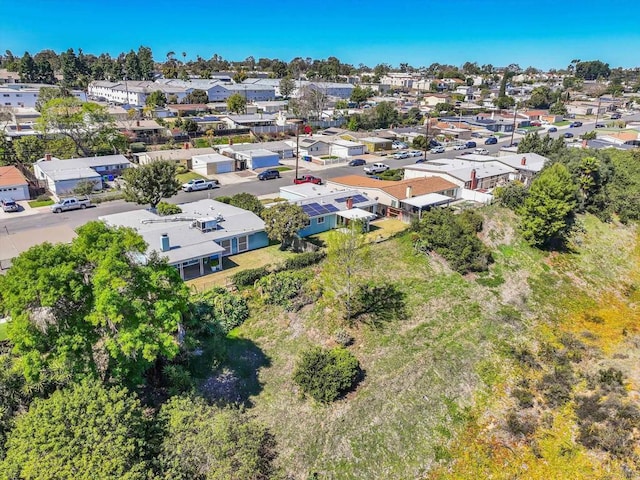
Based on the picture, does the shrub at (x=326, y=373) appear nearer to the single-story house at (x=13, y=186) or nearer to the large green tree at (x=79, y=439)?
the large green tree at (x=79, y=439)

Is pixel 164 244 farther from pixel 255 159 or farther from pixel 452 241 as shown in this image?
pixel 255 159

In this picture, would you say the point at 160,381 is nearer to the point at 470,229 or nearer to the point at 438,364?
the point at 438,364

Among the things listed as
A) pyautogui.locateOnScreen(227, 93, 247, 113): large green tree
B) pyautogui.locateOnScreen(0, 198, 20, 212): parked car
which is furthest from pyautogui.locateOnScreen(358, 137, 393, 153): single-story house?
pyautogui.locateOnScreen(0, 198, 20, 212): parked car

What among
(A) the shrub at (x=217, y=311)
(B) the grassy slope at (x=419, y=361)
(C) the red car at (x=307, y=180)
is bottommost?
(B) the grassy slope at (x=419, y=361)

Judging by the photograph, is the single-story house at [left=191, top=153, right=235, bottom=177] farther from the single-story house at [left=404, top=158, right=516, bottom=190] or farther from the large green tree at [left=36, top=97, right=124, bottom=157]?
the single-story house at [left=404, top=158, right=516, bottom=190]

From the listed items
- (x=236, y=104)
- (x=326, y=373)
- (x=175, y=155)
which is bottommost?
(x=326, y=373)

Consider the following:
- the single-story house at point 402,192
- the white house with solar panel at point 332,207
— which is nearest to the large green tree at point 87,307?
the white house with solar panel at point 332,207

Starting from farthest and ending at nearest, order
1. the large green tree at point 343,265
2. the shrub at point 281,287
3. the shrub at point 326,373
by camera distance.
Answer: the shrub at point 281,287 < the large green tree at point 343,265 < the shrub at point 326,373

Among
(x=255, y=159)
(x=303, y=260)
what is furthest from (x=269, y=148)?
(x=303, y=260)
